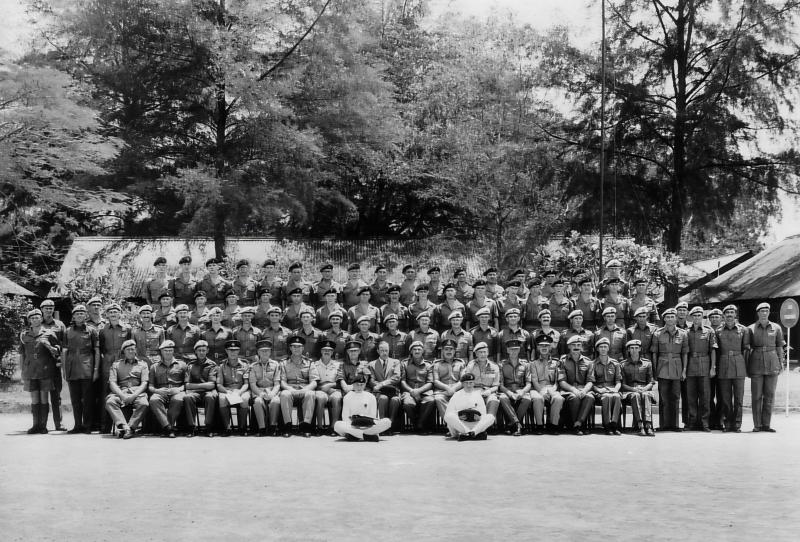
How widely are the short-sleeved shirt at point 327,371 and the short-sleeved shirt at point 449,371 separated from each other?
1.28 metres

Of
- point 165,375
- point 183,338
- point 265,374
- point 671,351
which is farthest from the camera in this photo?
point 183,338

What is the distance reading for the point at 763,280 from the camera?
2850 cm

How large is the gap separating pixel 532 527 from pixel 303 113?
26.2 m

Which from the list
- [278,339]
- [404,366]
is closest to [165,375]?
[278,339]

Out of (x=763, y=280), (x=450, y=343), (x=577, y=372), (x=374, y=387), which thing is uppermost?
(x=763, y=280)

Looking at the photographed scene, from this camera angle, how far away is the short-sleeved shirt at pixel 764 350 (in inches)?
462

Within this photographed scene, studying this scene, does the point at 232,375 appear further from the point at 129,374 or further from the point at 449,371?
the point at 449,371

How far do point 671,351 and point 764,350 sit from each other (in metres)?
1.19

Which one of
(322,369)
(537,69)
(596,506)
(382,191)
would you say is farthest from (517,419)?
(382,191)

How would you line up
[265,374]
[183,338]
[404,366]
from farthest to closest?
[183,338] → [404,366] → [265,374]

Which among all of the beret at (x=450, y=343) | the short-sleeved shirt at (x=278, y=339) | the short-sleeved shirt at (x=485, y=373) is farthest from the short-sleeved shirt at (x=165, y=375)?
the short-sleeved shirt at (x=485, y=373)

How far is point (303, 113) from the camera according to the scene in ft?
101

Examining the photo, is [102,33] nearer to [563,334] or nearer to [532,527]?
[563,334]

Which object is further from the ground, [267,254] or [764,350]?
[267,254]
